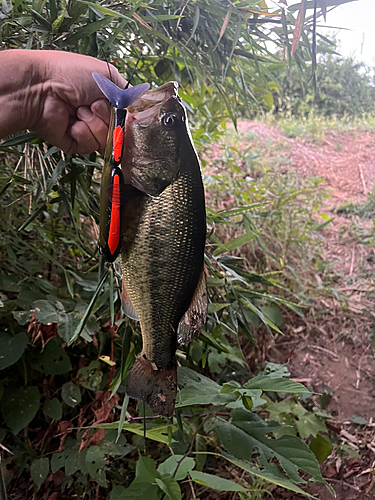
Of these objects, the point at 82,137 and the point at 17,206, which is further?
the point at 17,206

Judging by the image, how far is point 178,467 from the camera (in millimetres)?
826

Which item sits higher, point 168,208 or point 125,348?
point 168,208

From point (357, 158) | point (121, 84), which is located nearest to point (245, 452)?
point (121, 84)

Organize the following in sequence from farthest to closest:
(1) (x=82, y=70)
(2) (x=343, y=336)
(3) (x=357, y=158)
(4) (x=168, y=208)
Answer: (3) (x=357, y=158)
(2) (x=343, y=336)
(1) (x=82, y=70)
(4) (x=168, y=208)

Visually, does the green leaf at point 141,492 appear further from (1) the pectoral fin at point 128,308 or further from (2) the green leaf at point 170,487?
(1) the pectoral fin at point 128,308

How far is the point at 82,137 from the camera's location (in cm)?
59

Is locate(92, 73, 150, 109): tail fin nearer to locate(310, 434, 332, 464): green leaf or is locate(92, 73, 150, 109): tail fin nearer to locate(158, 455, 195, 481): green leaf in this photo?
locate(158, 455, 195, 481): green leaf

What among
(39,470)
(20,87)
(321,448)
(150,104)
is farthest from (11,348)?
(321,448)

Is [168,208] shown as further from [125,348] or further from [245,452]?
[245,452]

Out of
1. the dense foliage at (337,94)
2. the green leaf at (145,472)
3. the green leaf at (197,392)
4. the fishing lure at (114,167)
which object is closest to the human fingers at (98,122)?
the fishing lure at (114,167)

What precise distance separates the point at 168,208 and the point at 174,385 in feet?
0.81

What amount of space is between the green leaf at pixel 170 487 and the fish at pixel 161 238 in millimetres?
350

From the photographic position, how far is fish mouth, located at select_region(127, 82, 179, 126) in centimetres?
43

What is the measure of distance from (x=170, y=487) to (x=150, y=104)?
28.7 inches
